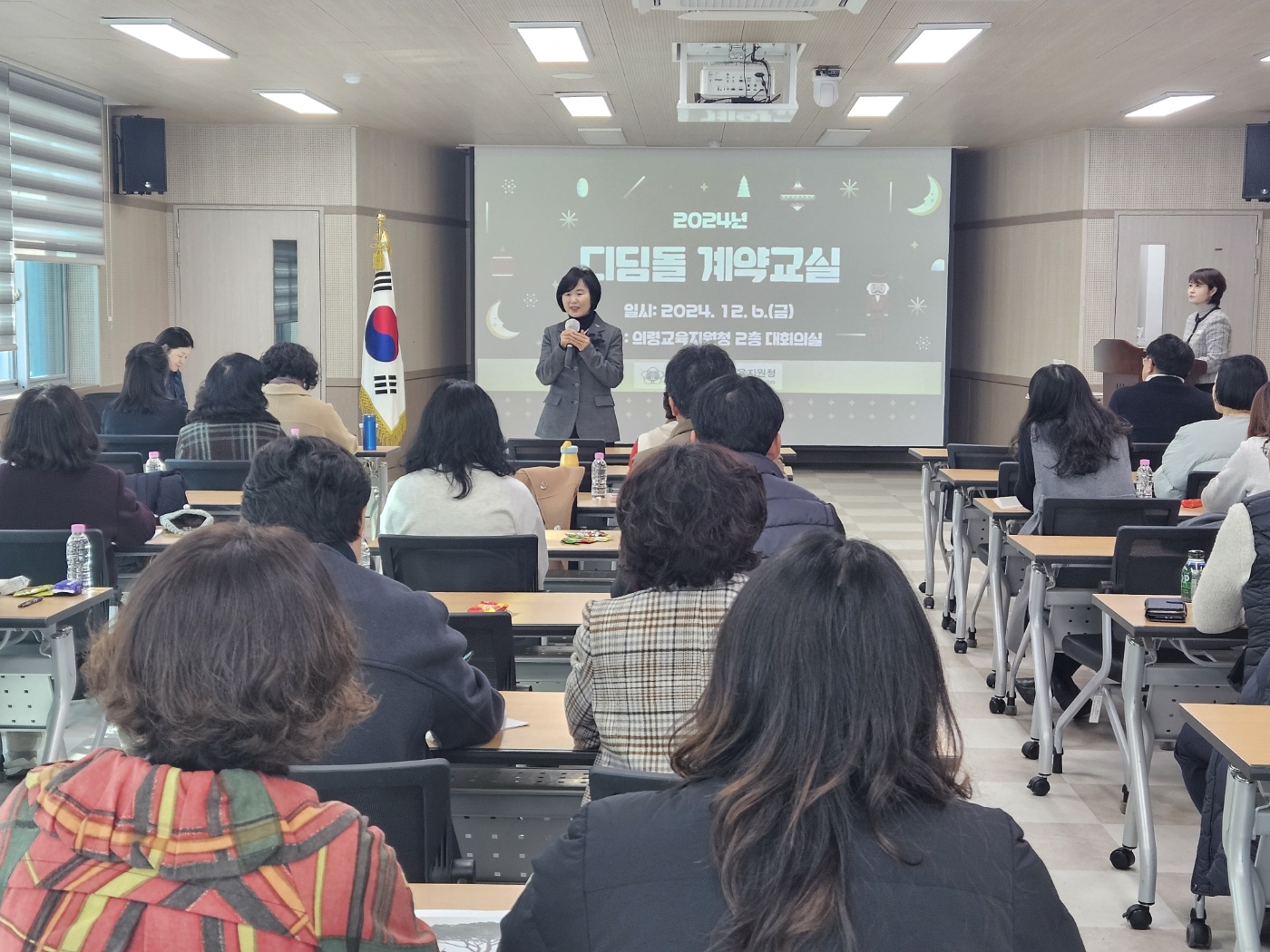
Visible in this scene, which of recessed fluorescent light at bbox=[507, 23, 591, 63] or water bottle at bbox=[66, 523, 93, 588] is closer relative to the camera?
water bottle at bbox=[66, 523, 93, 588]

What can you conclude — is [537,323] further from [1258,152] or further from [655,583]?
[655,583]

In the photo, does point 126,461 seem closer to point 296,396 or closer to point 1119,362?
point 296,396

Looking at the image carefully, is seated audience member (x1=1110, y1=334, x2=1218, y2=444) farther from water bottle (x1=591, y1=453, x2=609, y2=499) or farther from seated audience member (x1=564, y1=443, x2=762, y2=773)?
seated audience member (x1=564, y1=443, x2=762, y2=773)

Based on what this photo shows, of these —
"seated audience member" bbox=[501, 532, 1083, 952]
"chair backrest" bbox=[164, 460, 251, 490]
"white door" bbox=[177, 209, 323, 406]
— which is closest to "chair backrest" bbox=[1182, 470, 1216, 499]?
"chair backrest" bbox=[164, 460, 251, 490]

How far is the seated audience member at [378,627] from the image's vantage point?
7.00ft

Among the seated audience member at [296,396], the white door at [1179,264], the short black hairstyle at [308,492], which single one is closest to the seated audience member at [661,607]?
the short black hairstyle at [308,492]

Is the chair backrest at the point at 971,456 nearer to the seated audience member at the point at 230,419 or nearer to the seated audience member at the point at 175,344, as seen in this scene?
the seated audience member at the point at 230,419

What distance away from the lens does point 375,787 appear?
5.97ft

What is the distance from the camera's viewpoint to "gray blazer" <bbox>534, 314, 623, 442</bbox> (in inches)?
272

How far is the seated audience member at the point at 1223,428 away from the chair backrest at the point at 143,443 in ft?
15.3

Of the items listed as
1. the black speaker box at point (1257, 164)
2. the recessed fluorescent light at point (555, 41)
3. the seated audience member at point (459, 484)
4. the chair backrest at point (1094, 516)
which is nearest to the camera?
the seated audience member at point (459, 484)

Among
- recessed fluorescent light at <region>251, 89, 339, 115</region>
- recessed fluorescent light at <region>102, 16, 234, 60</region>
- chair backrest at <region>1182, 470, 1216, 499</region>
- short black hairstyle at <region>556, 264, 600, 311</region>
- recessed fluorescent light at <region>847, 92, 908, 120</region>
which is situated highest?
recessed fluorescent light at <region>847, 92, 908, 120</region>

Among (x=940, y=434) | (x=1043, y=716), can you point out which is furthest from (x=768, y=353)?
(x=1043, y=716)

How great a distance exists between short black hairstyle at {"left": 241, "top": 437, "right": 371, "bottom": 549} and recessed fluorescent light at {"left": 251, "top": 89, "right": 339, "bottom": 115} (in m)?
6.94
